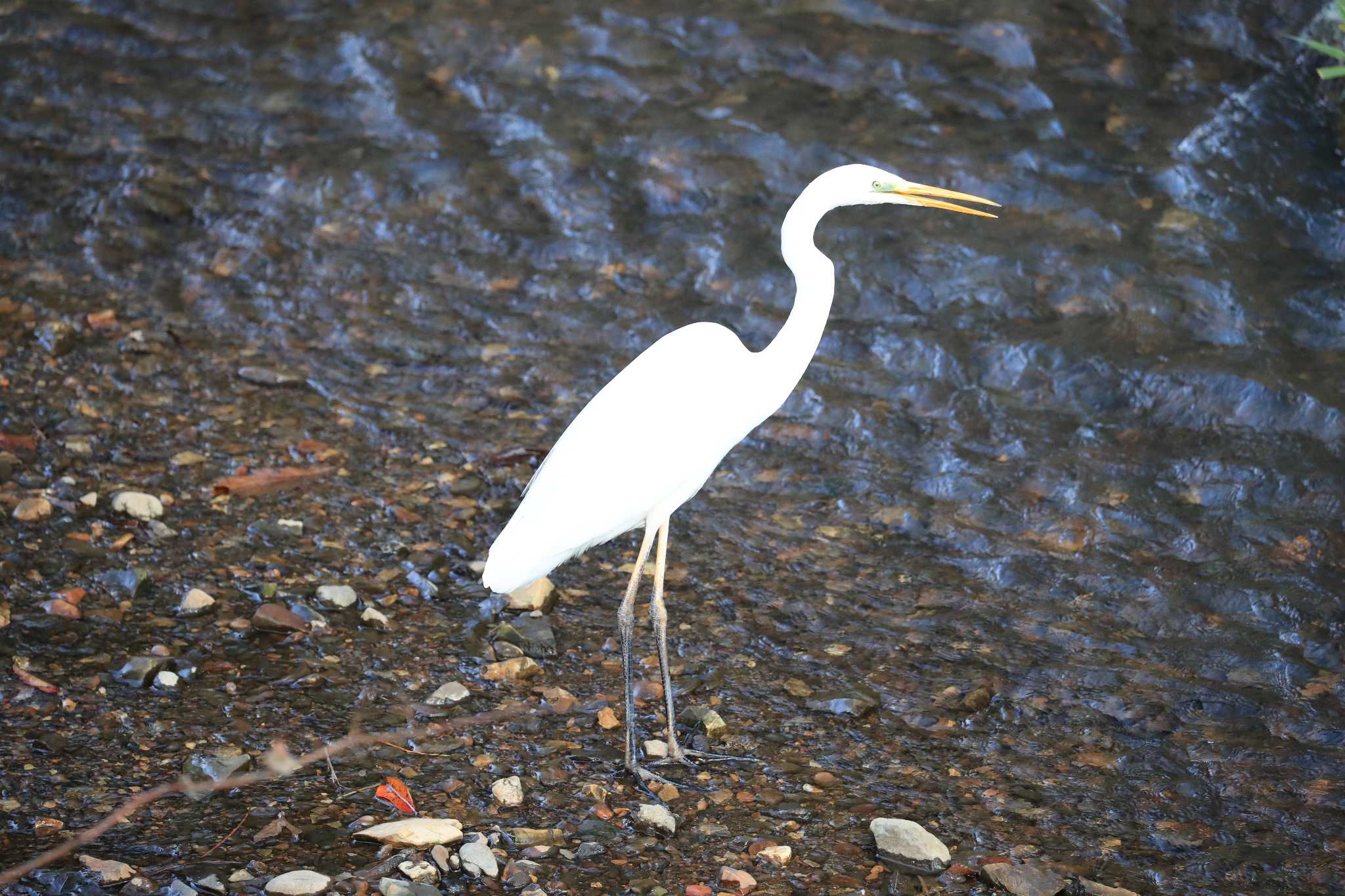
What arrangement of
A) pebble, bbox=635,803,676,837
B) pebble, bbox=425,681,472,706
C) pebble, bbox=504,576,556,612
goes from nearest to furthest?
pebble, bbox=635,803,676,837 → pebble, bbox=425,681,472,706 → pebble, bbox=504,576,556,612

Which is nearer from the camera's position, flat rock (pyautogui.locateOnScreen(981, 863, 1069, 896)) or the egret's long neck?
flat rock (pyautogui.locateOnScreen(981, 863, 1069, 896))

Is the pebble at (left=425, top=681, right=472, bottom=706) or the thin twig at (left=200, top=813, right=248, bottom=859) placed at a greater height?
the thin twig at (left=200, top=813, right=248, bottom=859)

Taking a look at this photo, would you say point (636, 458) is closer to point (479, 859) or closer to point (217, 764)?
point (479, 859)

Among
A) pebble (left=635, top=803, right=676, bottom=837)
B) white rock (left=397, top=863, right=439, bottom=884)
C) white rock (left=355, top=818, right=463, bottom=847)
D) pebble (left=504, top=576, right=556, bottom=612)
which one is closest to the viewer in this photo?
white rock (left=397, top=863, right=439, bottom=884)

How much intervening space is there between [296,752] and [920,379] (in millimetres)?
3123

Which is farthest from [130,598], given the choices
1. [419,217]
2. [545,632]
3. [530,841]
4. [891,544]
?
[419,217]

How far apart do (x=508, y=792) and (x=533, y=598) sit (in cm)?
90

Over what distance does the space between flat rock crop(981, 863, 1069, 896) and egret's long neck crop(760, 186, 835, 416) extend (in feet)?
4.42

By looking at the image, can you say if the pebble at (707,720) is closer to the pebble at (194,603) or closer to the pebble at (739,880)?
the pebble at (739,880)

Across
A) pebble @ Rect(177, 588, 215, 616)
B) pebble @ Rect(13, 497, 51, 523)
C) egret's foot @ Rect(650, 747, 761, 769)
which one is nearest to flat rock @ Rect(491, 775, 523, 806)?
egret's foot @ Rect(650, 747, 761, 769)

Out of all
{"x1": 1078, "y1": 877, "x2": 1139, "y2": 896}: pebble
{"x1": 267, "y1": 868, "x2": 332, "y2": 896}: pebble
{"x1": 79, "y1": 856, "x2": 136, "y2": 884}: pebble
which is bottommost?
{"x1": 79, "y1": 856, "x2": 136, "y2": 884}: pebble

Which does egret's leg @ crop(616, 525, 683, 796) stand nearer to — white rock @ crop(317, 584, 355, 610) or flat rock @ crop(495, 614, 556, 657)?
flat rock @ crop(495, 614, 556, 657)

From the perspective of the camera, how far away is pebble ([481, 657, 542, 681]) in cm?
377

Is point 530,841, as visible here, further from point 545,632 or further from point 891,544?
point 891,544
